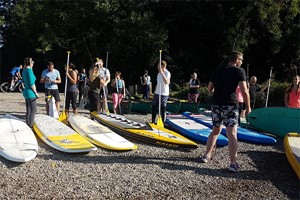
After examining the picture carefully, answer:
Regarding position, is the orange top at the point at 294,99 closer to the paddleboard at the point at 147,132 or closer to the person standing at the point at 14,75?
the paddleboard at the point at 147,132

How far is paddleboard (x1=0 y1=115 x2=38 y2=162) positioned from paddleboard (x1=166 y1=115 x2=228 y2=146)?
119 inches

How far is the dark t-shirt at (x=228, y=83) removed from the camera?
4.63m

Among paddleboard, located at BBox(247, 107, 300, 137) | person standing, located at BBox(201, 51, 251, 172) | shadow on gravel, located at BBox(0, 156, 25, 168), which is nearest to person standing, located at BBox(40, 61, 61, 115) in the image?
shadow on gravel, located at BBox(0, 156, 25, 168)

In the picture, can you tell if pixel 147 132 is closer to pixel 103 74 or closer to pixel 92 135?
pixel 92 135

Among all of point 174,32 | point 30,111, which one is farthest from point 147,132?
point 174,32

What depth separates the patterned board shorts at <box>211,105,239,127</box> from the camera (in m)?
4.66

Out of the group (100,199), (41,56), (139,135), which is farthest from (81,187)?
(41,56)

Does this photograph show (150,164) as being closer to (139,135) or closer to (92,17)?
(139,135)

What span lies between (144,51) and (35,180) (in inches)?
675

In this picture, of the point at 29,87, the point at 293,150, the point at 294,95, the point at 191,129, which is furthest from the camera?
the point at 294,95

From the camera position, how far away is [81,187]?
13.2ft

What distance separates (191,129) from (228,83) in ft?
8.40

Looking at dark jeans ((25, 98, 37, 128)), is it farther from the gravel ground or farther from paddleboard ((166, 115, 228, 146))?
paddleboard ((166, 115, 228, 146))

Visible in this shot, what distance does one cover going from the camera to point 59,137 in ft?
19.5
